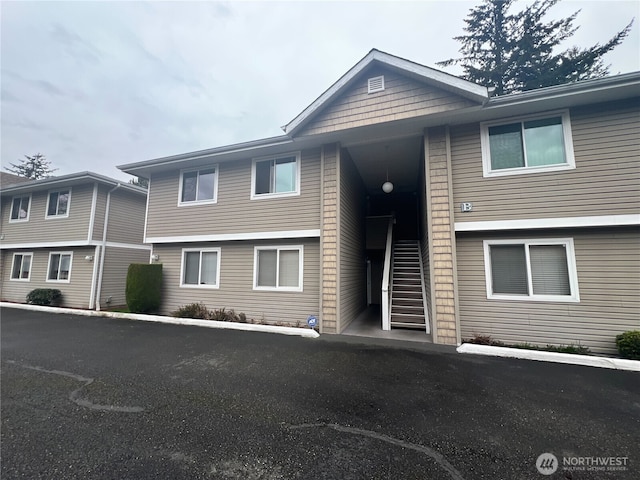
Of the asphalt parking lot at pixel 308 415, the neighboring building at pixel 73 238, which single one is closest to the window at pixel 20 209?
the neighboring building at pixel 73 238

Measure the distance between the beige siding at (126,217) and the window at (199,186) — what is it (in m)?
5.05

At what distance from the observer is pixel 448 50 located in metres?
16.9

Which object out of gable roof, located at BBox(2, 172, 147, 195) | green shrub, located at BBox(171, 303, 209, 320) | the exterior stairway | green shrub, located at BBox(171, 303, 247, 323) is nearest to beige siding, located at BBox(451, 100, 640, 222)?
the exterior stairway

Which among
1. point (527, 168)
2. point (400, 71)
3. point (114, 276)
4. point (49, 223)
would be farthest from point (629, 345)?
point (49, 223)

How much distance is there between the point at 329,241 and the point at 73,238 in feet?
38.8

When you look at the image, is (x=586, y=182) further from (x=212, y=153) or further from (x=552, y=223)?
(x=212, y=153)

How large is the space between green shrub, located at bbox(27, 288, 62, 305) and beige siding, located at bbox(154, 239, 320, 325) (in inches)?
240

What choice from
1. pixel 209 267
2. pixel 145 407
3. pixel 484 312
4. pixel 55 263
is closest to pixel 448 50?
pixel 484 312

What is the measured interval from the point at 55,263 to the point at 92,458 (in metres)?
14.1

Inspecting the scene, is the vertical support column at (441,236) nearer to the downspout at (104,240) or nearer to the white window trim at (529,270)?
the white window trim at (529,270)

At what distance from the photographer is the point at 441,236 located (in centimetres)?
607

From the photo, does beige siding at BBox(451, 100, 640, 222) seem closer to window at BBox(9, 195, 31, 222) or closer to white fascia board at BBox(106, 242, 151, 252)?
white fascia board at BBox(106, 242, 151, 252)

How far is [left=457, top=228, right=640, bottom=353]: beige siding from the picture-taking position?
5090 millimetres

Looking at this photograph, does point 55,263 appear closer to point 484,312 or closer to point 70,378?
point 70,378
